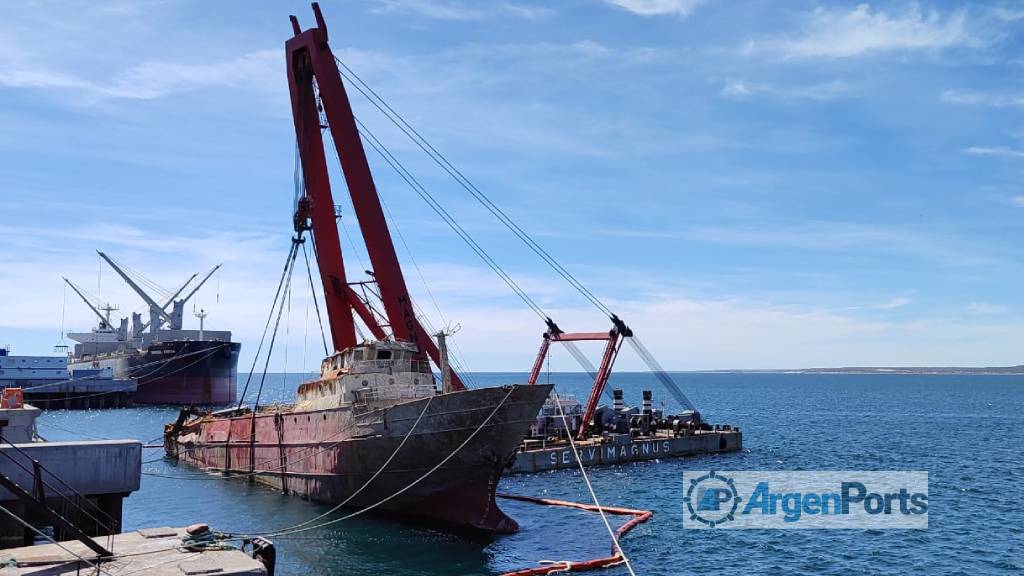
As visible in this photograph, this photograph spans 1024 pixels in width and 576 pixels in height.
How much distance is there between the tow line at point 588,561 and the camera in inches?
1057

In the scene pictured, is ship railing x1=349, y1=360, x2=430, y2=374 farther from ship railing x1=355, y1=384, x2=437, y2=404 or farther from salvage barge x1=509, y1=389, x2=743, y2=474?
salvage barge x1=509, y1=389, x2=743, y2=474

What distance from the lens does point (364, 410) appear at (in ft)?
115

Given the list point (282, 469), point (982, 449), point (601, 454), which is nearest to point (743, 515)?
point (601, 454)

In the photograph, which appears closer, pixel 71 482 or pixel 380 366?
pixel 71 482

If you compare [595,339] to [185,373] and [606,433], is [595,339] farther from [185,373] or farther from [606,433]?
[185,373]

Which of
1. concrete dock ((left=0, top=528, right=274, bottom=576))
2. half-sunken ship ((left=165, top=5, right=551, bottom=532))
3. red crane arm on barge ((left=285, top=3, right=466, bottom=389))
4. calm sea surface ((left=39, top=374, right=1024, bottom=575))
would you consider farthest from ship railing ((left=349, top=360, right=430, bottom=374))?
Answer: concrete dock ((left=0, top=528, right=274, bottom=576))

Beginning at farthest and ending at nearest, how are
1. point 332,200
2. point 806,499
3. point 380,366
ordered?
point 332,200 → point 806,499 → point 380,366

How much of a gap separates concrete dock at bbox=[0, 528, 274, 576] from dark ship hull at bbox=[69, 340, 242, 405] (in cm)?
10540

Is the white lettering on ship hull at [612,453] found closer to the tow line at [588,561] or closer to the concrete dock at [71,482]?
the tow line at [588,561]

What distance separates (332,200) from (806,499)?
108 feet

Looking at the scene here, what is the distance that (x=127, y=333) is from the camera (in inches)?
6452

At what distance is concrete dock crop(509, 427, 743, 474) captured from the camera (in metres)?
53.9

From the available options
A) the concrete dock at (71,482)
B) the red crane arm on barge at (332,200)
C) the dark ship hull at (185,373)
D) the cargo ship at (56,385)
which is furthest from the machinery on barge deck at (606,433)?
the cargo ship at (56,385)

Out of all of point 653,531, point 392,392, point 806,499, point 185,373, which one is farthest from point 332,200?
point 185,373
